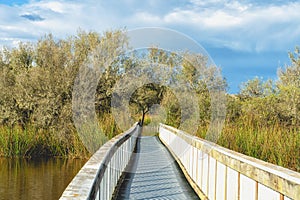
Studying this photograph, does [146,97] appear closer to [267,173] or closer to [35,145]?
[35,145]

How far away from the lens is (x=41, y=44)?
75.0 feet

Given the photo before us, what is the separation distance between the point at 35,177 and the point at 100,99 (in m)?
11.1

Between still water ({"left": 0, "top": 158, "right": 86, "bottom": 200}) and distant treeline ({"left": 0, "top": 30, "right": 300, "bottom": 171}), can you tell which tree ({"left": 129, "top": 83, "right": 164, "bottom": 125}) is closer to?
distant treeline ({"left": 0, "top": 30, "right": 300, "bottom": 171})

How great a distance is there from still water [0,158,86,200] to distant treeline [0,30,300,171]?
927 millimetres

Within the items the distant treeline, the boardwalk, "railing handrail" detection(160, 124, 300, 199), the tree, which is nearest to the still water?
the distant treeline

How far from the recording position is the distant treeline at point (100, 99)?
35.0ft

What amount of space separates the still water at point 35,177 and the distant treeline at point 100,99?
3.04 ft

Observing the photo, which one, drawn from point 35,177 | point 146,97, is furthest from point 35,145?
point 146,97

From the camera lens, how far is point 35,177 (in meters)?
11.9

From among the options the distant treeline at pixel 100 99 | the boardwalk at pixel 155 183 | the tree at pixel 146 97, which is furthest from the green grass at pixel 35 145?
the tree at pixel 146 97

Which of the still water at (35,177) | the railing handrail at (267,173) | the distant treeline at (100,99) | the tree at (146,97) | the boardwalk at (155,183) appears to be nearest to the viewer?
the railing handrail at (267,173)

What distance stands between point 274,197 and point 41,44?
21377 mm

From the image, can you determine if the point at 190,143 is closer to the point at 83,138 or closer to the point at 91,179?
the point at 91,179

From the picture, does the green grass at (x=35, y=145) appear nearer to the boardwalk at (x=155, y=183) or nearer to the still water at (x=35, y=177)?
the still water at (x=35, y=177)
